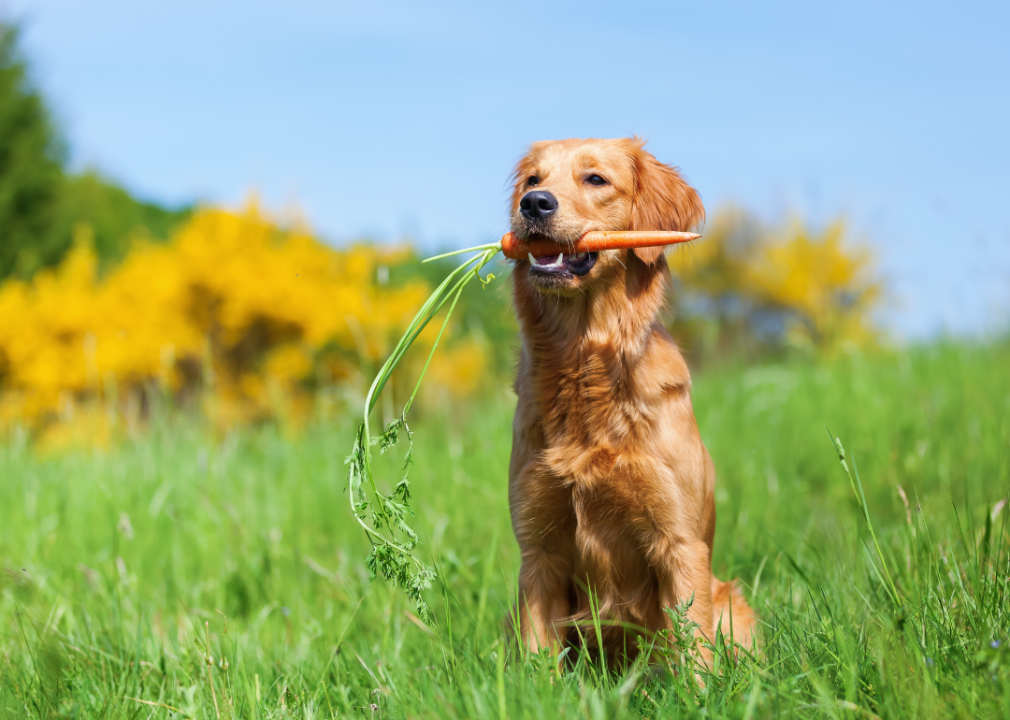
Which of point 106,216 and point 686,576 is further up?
point 106,216

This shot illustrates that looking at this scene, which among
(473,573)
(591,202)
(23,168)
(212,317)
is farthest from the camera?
(23,168)

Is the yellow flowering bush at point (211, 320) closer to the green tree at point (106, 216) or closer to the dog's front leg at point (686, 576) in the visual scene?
Answer: the green tree at point (106, 216)

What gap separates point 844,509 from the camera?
4246mm

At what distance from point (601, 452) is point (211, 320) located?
48.1 feet

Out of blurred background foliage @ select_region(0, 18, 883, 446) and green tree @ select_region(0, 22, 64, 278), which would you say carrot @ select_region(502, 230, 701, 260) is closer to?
blurred background foliage @ select_region(0, 18, 883, 446)

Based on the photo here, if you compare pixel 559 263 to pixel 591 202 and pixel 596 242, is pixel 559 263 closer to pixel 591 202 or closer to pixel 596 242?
pixel 596 242

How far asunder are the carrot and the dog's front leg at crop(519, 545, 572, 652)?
1.01 metres

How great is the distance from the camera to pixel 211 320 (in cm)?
1576

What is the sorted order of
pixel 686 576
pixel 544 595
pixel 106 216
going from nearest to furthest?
pixel 686 576, pixel 544 595, pixel 106 216

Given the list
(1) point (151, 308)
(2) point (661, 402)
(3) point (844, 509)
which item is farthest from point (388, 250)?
(2) point (661, 402)

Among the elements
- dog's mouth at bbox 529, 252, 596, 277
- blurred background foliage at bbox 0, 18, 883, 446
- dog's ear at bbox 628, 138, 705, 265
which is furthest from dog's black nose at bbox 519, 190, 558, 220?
blurred background foliage at bbox 0, 18, 883, 446

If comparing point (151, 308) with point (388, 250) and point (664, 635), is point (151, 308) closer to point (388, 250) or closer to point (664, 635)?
point (388, 250)

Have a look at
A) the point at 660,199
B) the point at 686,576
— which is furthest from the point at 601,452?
the point at 660,199

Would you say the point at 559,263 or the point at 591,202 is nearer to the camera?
the point at 559,263
